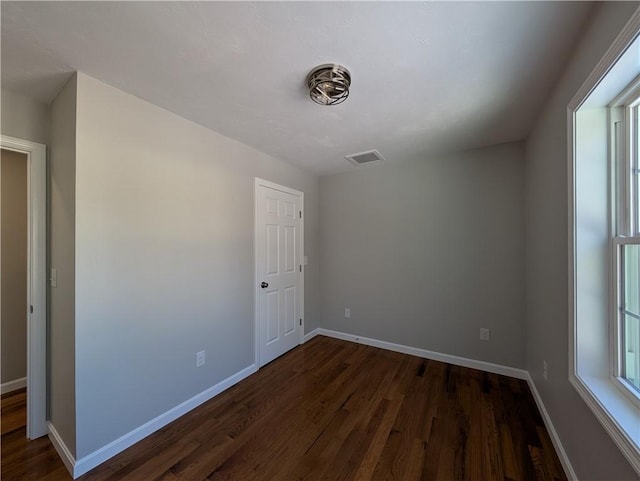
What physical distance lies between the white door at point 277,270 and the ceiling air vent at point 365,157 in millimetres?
848

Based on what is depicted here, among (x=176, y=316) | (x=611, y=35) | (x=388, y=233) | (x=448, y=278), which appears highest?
(x=611, y=35)

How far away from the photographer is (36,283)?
1780 millimetres

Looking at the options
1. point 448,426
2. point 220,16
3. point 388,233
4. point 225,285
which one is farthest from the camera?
point 388,233

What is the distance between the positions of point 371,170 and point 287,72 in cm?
210

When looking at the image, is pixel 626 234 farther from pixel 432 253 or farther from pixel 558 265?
pixel 432 253

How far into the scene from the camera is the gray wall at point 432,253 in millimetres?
2637

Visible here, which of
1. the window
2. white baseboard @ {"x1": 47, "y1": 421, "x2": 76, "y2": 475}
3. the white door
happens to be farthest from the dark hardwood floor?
the window

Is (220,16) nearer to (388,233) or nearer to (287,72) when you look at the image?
(287,72)

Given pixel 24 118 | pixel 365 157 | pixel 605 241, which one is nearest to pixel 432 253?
pixel 365 157

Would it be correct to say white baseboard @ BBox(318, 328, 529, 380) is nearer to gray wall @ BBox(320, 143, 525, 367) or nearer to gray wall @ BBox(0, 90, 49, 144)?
gray wall @ BBox(320, 143, 525, 367)

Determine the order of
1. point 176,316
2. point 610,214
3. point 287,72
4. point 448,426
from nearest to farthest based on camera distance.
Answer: point 610,214, point 287,72, point 448,426, point 176,316

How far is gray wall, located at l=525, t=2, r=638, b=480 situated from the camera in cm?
111

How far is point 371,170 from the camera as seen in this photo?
11.3 feet

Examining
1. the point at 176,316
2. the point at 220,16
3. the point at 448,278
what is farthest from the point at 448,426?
the point at 220,16
